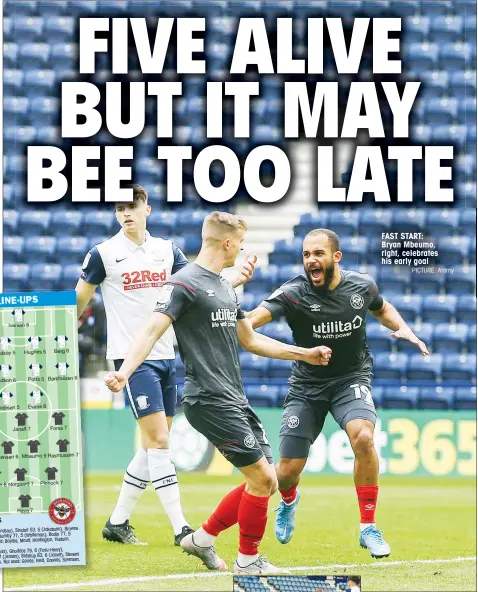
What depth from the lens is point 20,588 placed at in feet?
21.6

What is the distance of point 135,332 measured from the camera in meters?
6.86

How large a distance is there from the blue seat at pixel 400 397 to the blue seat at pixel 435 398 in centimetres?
5

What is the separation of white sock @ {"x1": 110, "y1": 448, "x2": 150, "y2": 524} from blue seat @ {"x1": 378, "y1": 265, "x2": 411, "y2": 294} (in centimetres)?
183

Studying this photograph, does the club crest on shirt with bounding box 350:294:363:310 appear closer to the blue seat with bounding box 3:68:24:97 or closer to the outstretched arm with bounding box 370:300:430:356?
the outstretched arm with bounding box 370:300:430:356

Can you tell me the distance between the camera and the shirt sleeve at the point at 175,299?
236 inches

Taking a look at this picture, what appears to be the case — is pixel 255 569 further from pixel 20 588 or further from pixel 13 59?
pixel 13 59

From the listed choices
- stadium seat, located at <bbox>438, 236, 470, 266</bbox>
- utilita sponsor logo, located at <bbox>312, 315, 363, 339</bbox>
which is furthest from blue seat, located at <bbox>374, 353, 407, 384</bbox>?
utilita sponsor logo, located at <bbox>312, 315, 363, 339</bbox>

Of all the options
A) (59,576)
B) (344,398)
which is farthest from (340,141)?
(59,576)

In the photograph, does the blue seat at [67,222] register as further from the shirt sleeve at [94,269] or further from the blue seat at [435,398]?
the blue seat at [435,398]

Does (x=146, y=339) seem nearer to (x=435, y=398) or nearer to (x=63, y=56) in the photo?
(x=63, y=56)

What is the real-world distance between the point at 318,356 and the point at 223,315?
64 centimetres

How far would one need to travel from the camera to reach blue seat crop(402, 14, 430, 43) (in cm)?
723

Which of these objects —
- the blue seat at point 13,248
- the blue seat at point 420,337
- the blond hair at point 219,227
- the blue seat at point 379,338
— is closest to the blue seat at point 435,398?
the blue seat at point 420,337

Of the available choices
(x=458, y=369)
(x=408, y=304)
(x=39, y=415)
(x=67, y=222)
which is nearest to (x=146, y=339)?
(x=39, y=415)
